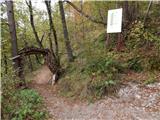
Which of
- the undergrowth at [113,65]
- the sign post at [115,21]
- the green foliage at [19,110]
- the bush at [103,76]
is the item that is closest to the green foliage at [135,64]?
the undergrowth at [113,65]

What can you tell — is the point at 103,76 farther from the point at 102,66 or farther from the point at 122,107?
the point at 122,107

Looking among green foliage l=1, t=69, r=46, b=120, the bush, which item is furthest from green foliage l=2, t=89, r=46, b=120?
the bush

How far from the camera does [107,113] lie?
8.12 metres

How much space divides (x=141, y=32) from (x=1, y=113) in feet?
23.3

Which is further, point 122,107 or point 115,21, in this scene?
point 115,21

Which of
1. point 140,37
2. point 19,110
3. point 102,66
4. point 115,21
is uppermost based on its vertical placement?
point 115,21

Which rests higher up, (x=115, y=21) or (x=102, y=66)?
(x=115, y=21)

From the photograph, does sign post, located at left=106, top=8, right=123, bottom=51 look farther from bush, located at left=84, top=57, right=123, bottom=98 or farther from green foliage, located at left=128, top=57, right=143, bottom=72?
green foliage, located at left=128, top=57, right=143, bottom=72

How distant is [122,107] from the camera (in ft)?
27.1

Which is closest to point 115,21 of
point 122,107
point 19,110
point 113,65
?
point 113,65

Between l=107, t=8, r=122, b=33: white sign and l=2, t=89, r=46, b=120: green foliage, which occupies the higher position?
l=107, t=8, r=122, b=33: white sign

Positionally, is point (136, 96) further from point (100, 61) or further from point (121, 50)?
point (121, 50)

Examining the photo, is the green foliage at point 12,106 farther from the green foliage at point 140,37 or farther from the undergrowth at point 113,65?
the green foliage at point 140,37

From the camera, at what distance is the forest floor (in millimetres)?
7691
